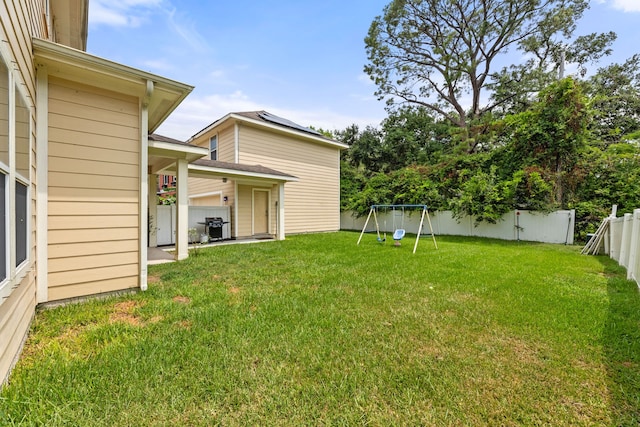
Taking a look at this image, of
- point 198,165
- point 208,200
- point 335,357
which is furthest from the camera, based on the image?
point 208,200

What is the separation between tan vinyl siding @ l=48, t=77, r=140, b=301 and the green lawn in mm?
418

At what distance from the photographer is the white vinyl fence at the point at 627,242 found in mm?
4469

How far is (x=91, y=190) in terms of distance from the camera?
11.3ft

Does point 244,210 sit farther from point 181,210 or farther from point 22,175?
point 22,175

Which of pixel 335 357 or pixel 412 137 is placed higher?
pixel 412 137

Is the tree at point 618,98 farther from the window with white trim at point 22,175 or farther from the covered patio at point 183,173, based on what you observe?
the window with white trim at point 22,175

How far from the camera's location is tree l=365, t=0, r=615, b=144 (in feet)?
54.4

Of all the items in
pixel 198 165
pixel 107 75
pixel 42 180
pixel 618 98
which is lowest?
pixel 42 180

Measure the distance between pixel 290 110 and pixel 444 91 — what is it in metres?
11.1

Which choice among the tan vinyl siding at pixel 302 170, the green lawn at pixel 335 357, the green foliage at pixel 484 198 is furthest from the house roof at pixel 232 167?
the green foliage at pixel 484 198

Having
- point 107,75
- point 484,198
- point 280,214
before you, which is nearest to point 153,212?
point 280,214

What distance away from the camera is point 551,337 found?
8.91 feet

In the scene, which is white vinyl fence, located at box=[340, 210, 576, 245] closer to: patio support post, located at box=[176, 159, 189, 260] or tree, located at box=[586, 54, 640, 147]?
patio support post, located at box=[176, 159, 189, 260]

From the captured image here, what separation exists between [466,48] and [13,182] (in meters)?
22.5
